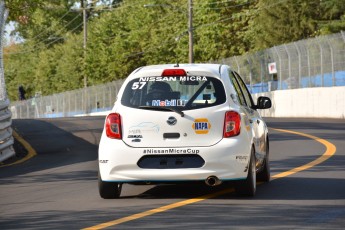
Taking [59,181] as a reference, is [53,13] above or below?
above

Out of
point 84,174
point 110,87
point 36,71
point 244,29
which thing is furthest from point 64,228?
point 36,71

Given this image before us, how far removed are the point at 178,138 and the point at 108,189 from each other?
1032 millimetres

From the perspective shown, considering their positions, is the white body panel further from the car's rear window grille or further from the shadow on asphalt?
the shadow on asphalt

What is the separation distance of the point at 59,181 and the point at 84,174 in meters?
1.23

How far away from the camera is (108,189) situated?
13.2m

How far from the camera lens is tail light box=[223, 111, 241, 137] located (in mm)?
12805

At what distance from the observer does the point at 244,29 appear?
8756cm

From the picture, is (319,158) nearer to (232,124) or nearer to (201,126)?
(232,124)

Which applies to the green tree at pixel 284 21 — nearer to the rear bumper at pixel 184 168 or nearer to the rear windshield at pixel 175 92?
the rear windshield at pixel 175 92

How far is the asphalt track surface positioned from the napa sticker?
2.44 ft

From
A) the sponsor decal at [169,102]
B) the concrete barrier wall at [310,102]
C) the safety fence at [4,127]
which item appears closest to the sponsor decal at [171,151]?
the sponsor decal at [169,102]

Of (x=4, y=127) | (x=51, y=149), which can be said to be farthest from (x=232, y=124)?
(x=51, y=149)

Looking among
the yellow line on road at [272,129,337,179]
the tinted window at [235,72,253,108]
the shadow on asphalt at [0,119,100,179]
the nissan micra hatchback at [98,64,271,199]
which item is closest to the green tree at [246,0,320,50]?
the shadow on asphalt at [0,119,100,179]

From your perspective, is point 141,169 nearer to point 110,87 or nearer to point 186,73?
point 186,73
